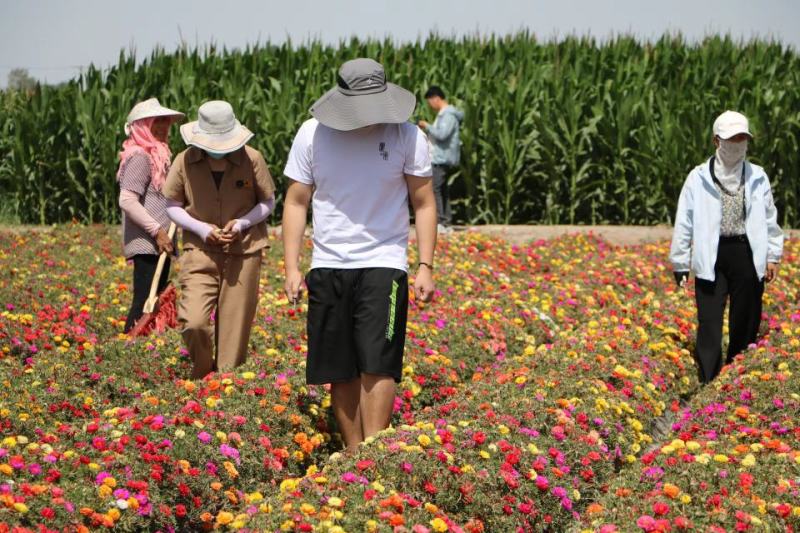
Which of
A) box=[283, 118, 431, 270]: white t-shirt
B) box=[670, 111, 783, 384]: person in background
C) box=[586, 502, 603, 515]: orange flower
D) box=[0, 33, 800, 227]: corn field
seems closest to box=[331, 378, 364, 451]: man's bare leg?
box=[283, 118, 431, 270]: white t-shirt

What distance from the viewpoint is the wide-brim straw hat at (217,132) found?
20.7 feet

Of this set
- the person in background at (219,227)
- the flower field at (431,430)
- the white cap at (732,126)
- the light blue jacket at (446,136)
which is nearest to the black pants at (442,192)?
the light blue jacket at (446,136)

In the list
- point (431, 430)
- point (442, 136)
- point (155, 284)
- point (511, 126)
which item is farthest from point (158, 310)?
point (511, 126)

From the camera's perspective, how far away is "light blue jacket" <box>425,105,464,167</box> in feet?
45.6

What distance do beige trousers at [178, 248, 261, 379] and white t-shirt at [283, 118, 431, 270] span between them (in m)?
1.38

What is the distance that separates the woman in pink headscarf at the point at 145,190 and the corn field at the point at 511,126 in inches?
323

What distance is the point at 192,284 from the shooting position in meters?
6.54

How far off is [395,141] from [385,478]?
1.57 meters

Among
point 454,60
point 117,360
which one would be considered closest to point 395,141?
point 117,360

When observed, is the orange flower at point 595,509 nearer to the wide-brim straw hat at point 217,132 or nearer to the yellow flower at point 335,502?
the yellow flower at point 335,502

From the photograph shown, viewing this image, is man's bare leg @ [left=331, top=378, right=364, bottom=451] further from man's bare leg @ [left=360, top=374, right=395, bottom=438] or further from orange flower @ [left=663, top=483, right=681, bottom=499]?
orange flower @ [left=663, top=483, right=681, bottom=499]

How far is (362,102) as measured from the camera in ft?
17.0

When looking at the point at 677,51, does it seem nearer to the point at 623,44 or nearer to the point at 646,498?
the point at 623,44

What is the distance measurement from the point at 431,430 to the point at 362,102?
157 cm
